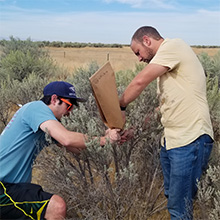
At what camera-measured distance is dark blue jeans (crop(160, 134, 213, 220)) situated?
8.23 feet

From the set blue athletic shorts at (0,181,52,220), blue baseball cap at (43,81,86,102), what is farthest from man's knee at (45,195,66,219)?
blue baseball cap at (43,81,86,102)

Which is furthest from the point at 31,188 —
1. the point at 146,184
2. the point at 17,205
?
the point at 146,184

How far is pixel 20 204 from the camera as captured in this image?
259 centimetres

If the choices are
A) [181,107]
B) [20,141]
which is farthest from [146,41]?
[20,141]

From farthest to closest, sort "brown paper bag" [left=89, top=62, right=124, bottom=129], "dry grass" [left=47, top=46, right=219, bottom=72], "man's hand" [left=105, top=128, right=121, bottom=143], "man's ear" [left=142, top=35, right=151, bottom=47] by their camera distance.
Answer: "dry grass" [left=47, top=46, right=219, bottom=72] → "man's ear" [left=142, top=35, right=151, bottom=47] → "man's hand" [left=105, top=128, right=121, bottom=143] → "brown paper bag" [left=89, top=62, right=124, bottom=129]

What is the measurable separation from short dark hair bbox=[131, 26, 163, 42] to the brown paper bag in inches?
20.7

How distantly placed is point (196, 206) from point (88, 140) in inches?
61.7

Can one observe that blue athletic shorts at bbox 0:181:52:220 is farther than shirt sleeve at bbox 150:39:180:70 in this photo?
Yes

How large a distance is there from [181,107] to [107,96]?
656 mm

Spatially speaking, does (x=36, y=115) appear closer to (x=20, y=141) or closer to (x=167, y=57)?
(x=20, y=141)

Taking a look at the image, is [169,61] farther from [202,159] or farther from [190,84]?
[202,159]

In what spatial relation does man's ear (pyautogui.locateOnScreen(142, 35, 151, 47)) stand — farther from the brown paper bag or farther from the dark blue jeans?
the dark blue jeans

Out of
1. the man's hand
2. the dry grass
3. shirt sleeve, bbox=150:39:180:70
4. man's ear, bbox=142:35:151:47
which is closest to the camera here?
shirt sleeve, bbox=150:39:180:70

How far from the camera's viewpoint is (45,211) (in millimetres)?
2594
